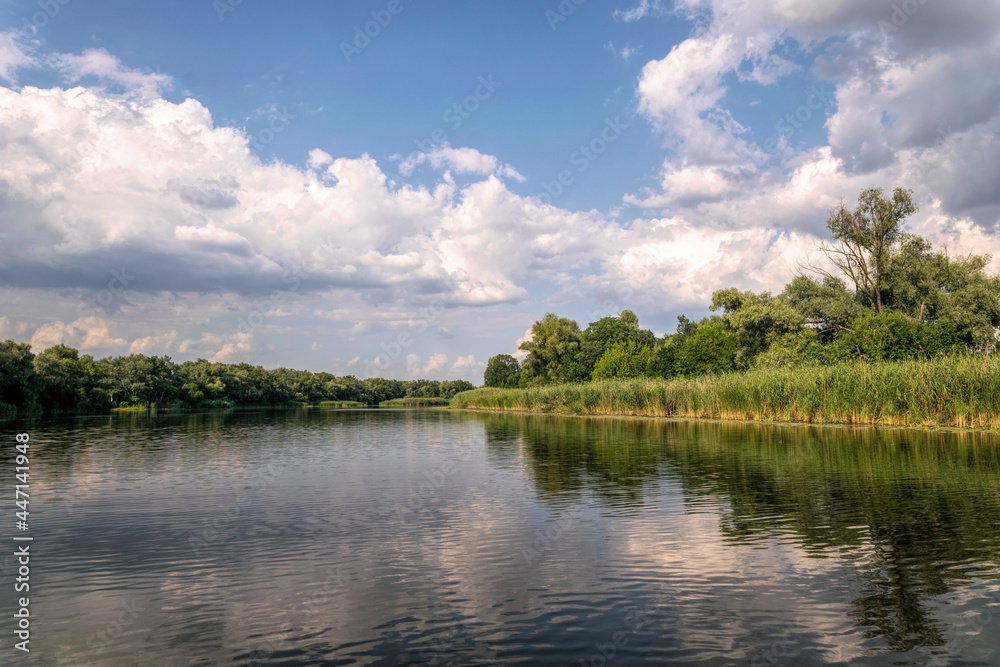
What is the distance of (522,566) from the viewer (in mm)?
8734

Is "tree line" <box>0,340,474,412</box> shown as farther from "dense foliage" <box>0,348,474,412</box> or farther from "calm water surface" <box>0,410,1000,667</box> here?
"calm water surface" <box>0,410,1000,667</box>

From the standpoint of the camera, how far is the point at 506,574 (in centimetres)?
837

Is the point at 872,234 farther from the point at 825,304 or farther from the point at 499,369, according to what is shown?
the point at 499,369

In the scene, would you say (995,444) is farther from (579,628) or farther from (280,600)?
(280,600)

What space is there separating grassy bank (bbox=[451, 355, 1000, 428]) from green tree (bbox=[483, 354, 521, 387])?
3189 inches

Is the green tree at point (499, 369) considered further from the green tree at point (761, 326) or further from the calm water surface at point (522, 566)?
the calm water surface at point (522, 566)

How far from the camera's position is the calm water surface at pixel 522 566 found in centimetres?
608

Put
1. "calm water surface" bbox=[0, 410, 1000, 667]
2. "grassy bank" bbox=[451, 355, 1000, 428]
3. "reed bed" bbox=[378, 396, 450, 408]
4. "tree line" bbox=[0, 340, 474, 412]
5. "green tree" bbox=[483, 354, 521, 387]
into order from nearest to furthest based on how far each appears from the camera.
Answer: "calm water surface" bbox=[0, 410, 1000, 667]
"grassy bank" bbox=[451, 355, 1000, 428]
"tree line" bbox=[0, 340, 474, 412]
"green tree" bbox=[483, 354, 521, 387]
"reed bed" bbox=[378, 396, 450, 408]

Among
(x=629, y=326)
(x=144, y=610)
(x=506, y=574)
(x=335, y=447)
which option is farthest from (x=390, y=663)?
(x=629, y=326)

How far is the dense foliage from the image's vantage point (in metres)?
68.7

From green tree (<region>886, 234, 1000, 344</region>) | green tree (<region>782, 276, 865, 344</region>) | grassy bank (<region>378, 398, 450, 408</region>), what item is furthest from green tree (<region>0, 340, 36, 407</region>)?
green tree (<region>886, 234, 1000, 344</region>)

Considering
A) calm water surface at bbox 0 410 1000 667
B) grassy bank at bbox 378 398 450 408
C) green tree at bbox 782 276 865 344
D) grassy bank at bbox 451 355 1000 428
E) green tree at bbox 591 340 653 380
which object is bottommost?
grassy bank at bbox 378 398 450 408

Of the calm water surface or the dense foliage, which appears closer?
the calm water surface

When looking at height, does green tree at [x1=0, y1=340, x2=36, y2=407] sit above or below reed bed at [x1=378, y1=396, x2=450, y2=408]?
above
